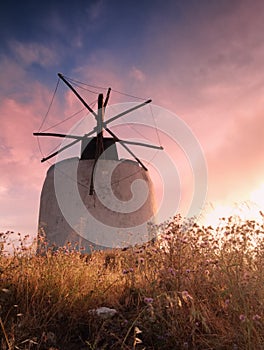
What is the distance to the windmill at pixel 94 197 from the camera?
12484mm

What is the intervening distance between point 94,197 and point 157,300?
32.8ft

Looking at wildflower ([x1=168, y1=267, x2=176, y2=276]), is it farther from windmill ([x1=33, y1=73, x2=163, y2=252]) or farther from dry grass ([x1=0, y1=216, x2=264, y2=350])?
windmill ([x1=33, y1=73, x2=163, y2=252])

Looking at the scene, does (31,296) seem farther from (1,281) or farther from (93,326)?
(93,326)

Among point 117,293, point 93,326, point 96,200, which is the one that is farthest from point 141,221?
point 93,326

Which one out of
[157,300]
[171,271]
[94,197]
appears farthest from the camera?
[94,197]

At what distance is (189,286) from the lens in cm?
338

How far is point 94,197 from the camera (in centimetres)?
1291

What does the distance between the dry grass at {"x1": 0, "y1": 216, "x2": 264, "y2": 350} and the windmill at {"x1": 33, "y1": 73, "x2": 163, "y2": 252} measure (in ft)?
26.2

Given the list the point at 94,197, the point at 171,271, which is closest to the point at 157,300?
the point at 171,271

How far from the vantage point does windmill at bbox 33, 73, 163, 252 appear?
12.5 m

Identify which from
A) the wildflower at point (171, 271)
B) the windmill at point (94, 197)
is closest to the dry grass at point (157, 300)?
the wildflower at point (171, 271)

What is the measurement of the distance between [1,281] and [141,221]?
32.7ft

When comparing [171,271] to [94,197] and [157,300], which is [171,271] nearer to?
[157,300]

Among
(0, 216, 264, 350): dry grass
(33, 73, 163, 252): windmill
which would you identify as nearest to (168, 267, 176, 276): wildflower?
(0, 216, 264, 350): dry grass
